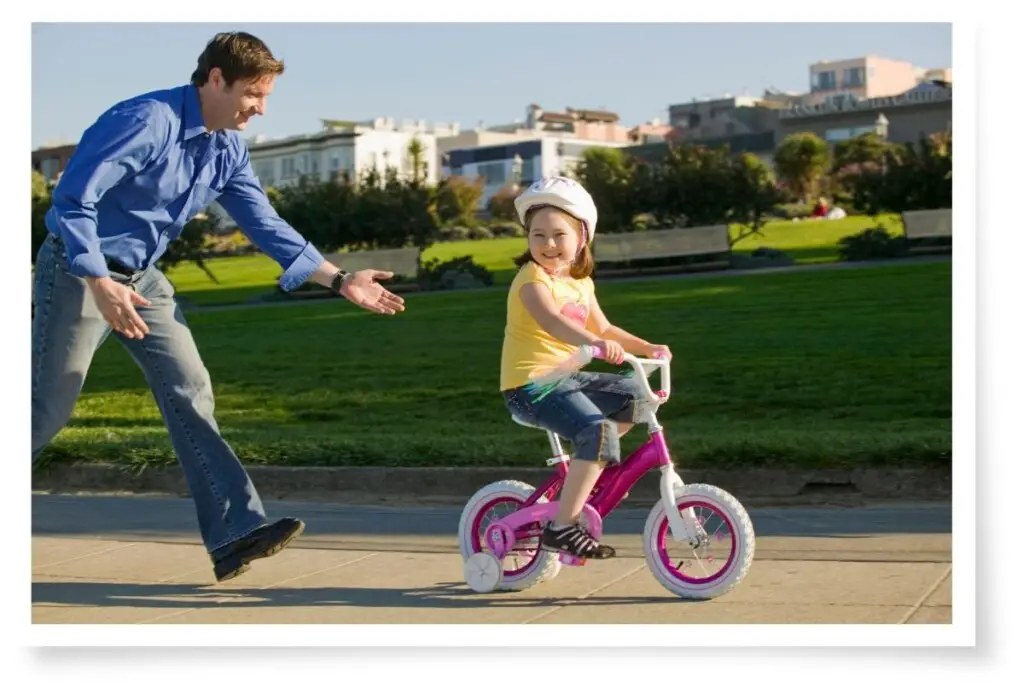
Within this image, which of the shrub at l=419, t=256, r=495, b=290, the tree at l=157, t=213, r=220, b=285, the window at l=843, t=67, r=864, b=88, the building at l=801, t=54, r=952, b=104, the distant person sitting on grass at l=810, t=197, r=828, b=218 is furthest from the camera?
the window at l=843, t=67, r=864, b=88

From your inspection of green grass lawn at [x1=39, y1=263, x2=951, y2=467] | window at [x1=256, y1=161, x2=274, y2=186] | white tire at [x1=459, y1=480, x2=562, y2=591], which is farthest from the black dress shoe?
window at [x1=256, y1=161, x2=274, y2=186]

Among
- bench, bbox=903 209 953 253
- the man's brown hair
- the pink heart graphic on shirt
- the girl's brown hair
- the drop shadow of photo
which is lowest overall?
the drop shadow of photo

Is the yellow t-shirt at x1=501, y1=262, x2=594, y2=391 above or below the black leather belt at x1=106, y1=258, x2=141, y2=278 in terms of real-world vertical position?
below

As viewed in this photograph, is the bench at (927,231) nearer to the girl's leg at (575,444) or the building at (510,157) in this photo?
the girl's leg at (575,444)

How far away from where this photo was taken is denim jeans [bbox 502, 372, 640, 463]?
5195 millimetres

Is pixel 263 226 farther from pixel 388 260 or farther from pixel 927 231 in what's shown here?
pixel 388 260

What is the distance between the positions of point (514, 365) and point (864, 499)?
3.04 meters

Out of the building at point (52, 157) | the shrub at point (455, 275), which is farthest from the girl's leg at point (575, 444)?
the shrub at point (455, 275)

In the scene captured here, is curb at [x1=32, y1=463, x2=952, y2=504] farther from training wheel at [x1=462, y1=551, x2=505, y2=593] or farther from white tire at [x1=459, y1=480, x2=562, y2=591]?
training wheel at [x1=462, y1=551, x2=505, y2=593]

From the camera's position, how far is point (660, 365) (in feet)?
17.3

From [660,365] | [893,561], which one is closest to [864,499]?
[893,561]

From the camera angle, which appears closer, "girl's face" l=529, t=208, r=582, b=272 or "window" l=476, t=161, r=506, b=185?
"girl's face" l=529, t=208, r=582, b=272

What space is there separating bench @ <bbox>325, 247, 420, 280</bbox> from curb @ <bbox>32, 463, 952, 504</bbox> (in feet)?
55.3
